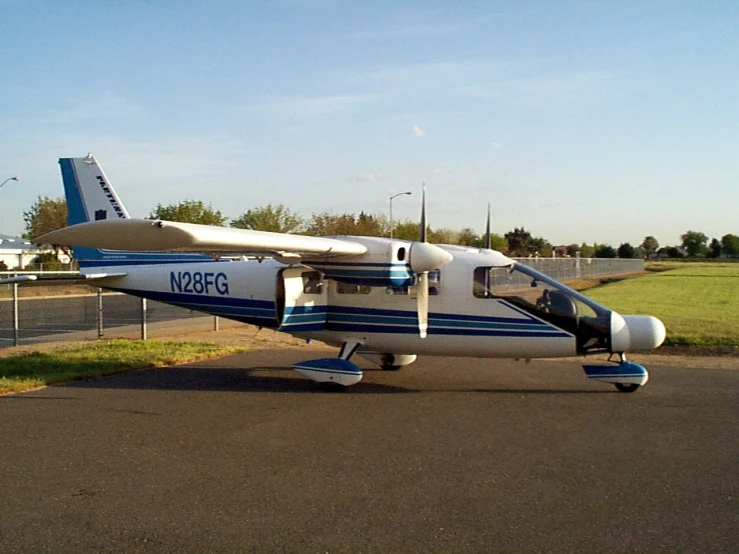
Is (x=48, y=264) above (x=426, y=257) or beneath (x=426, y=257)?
beneath

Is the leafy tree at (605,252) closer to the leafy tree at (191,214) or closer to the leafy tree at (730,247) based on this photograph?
the leafy tree at (730,247)

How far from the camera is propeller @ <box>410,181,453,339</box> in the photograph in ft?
37.0

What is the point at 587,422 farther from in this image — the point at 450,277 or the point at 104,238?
the point at 104,238

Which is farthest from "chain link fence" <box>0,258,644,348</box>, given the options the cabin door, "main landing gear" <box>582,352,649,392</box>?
"main landing gear" <box>582,352,649,392</box>

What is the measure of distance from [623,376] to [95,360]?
10300 mm

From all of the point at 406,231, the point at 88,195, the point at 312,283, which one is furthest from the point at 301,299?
the point at 406,231

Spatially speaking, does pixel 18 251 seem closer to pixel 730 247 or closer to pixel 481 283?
pixel 481 283

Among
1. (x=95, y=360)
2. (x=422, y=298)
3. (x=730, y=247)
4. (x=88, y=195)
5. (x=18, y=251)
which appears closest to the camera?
(x=422, y=298)

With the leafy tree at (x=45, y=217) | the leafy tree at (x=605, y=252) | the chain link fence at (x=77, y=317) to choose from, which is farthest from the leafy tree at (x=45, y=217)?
the leafy tree at (x=605, y=252)

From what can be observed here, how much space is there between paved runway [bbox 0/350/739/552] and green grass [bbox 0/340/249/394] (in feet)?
2.48

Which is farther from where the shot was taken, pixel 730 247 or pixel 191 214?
pixel 730 247

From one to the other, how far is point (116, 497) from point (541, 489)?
13.2ft

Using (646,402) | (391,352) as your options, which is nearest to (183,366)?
(391,352)

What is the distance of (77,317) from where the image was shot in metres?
26.1
